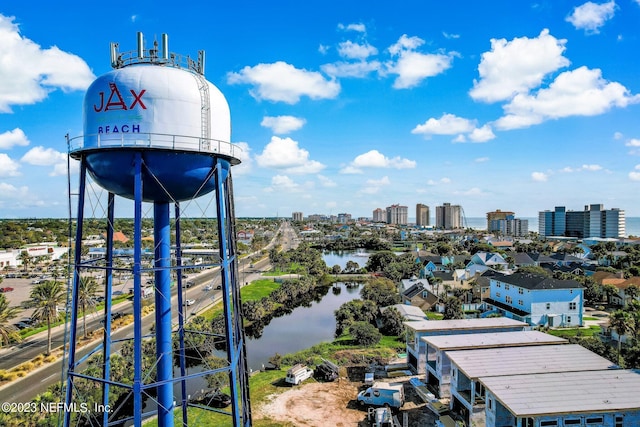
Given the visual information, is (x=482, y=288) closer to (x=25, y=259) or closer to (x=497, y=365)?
(x=497, y=365)

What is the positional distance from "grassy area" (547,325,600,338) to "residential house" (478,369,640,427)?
17.9m

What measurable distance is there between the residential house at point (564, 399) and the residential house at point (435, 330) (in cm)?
797

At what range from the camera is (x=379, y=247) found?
414 ft

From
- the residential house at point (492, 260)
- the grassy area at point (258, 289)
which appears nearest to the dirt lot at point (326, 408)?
the grassy area at point (258, 289)

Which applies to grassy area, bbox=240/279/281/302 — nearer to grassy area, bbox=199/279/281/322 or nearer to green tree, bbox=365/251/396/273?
grassy area, bbox=199/279/281/322

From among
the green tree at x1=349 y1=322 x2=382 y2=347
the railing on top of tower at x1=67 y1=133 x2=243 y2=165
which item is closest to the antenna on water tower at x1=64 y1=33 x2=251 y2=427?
the railing on top of tower at x1=67 y1=133 x2=243 y2=165

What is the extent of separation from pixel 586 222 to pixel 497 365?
159 meters

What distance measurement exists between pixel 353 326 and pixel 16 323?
A: 99.9 ft

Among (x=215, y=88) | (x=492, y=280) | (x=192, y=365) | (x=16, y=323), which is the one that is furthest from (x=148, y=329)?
(x=492, y=280)

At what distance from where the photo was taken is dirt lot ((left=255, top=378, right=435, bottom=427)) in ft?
66.9

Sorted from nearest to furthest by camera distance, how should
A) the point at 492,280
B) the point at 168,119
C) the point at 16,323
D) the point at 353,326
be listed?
1. the point at 168,119
2. the point at 353,326
3. the point at 16,323
4. the point at 492,280

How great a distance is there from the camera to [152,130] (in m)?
12.2

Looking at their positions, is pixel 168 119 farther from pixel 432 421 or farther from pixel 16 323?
pixel 16 323

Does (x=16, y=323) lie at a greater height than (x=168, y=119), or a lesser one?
lesser
